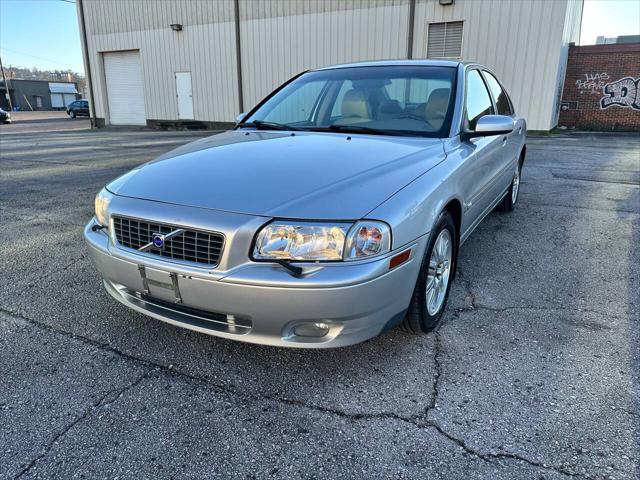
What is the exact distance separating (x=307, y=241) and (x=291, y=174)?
49 cm

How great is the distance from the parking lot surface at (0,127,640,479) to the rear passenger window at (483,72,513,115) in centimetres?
165

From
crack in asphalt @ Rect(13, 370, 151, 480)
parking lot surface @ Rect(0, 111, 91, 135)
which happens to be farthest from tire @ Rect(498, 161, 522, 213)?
parking lot surface @ Rect(0, 111, 91, 135)

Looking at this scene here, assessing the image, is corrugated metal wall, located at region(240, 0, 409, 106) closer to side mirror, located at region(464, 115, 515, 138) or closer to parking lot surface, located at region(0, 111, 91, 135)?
parking lot surface, located at region(0, 111, 91, 135)

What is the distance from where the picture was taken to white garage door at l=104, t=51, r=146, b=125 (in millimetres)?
22016

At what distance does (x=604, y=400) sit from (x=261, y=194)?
1855mm

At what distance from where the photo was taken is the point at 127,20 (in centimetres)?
2111

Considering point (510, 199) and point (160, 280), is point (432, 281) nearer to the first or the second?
point (160, 280)

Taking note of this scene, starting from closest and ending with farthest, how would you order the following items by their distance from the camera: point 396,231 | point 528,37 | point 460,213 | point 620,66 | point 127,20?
point 396,231, point 460,213, point 528,37, point 620,66, point 127,20

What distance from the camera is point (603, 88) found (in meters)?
18.1

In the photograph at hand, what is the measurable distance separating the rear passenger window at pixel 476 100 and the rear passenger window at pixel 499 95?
0.31m

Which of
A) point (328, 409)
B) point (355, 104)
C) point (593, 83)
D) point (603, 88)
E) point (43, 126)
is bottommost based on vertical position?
point (43, 126)

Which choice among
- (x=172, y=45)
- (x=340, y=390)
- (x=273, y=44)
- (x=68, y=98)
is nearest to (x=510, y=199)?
(x=340, y=390)

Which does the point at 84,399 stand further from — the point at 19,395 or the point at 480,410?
the point at 480,410

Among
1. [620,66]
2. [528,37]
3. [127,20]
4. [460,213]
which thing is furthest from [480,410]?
[127,20]
